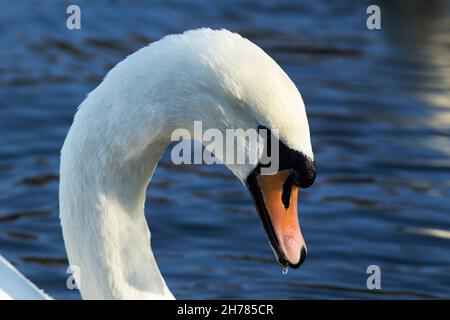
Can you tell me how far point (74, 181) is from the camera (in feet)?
17.4

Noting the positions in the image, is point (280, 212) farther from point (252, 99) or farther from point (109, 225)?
point (109, 225)

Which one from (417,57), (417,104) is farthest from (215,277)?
(417,57)

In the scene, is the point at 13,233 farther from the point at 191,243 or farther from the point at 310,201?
the point at 310,201

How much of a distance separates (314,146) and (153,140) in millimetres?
4752

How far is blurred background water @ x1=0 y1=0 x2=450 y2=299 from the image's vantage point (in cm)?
781

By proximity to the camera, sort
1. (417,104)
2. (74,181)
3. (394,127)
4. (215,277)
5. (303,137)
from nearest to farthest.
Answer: (303,137) < (74,181) < (215,277) < (394,127) < (417,104)

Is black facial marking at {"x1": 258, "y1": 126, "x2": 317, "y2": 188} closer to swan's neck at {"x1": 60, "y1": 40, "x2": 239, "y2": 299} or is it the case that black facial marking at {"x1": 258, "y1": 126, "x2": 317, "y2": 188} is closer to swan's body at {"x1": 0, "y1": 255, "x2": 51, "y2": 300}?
swan's neck at {"x1": 60, "y1": 40, "x2": 239, "y2": 299}

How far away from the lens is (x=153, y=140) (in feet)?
16.9

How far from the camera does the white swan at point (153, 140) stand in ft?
16.2

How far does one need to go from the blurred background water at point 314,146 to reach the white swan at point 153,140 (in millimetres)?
1979

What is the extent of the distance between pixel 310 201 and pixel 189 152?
3.21ft

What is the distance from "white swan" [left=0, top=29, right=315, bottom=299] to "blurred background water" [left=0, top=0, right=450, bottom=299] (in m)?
1.98

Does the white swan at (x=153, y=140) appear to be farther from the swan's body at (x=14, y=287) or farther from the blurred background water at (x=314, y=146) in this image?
the blurred background water at (x=314, y=146)
